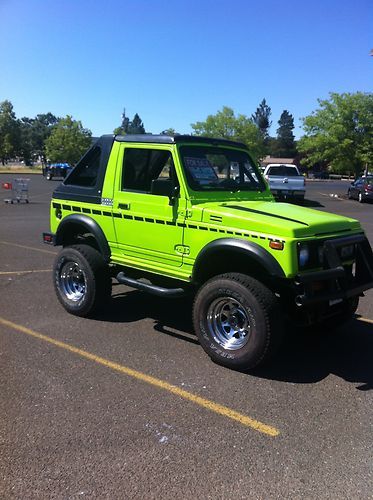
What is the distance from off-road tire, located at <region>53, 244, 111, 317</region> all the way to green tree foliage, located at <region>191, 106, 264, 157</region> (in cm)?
5887

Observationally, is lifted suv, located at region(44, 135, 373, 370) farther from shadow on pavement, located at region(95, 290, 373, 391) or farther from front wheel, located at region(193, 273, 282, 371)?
shadow on pavement, located at region(95, 290, 373, 391)

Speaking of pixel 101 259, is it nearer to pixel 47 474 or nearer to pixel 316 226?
pixel 316 226

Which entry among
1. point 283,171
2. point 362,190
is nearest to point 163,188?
point 283,171

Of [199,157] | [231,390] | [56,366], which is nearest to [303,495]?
[231,390]

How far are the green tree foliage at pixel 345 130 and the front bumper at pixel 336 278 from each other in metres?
37.9

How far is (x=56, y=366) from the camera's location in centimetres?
430

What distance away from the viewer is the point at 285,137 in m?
154

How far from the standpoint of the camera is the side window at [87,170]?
5742mm

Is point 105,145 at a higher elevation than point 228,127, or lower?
lower

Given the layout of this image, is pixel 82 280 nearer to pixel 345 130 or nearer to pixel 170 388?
pixel 170 388

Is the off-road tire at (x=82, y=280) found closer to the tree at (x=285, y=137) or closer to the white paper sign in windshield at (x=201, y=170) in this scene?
the white paper sign in windshield at (x=201, y=170)

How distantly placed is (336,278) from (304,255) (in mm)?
366

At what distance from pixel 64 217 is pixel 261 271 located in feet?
9.33

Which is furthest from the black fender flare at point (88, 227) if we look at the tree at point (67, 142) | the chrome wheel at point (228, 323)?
the tree at point (67, 142)
